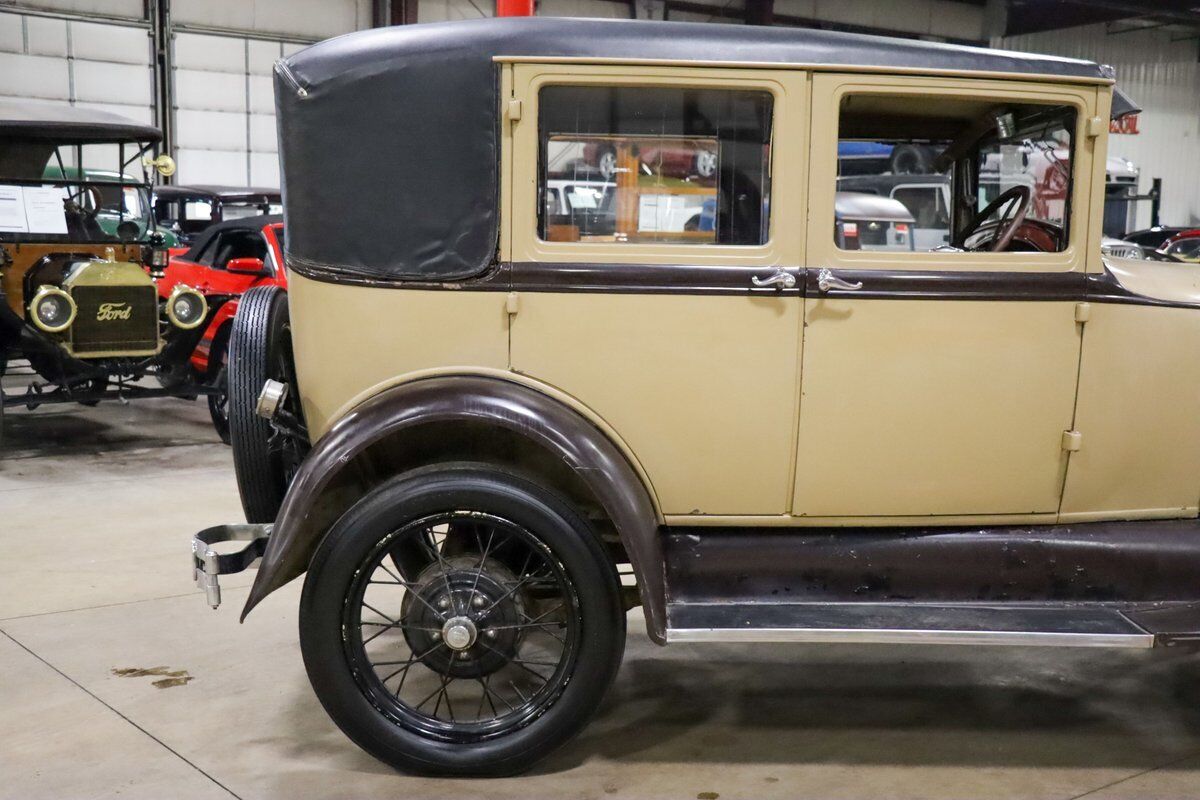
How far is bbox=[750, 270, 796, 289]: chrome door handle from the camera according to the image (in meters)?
2.90

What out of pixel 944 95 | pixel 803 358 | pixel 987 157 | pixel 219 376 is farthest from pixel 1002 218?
pixel 219 376

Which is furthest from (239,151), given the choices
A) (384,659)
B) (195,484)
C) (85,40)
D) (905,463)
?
(905,463)

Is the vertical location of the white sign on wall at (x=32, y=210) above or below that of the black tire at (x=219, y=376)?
above

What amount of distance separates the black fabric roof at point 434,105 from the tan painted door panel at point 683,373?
302mm

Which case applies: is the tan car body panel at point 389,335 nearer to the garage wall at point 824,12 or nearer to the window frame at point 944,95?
the window frame at point 944,95

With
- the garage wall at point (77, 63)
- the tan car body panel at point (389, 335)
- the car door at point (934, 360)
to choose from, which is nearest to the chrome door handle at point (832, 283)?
the car door at point (934, 360)

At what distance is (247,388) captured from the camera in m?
3.25

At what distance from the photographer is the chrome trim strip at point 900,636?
273 cm

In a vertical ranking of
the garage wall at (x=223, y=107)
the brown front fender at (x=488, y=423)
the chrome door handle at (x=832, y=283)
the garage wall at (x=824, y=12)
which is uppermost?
the garage wall at (x=824, y=12)

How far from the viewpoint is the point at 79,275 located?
711 centimetres

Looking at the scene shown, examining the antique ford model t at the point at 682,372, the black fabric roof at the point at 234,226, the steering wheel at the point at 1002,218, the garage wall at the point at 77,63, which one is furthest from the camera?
the garage wall at the point at 77,63

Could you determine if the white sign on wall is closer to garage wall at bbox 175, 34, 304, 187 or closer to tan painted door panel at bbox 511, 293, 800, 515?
tan painted door panel at bbox 511, 293, 800, 515

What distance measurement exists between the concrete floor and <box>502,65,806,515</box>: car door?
0.90 m

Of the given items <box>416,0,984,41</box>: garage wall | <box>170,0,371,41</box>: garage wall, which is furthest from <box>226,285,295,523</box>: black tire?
<box>416,0,984,41</box>: garage wall
